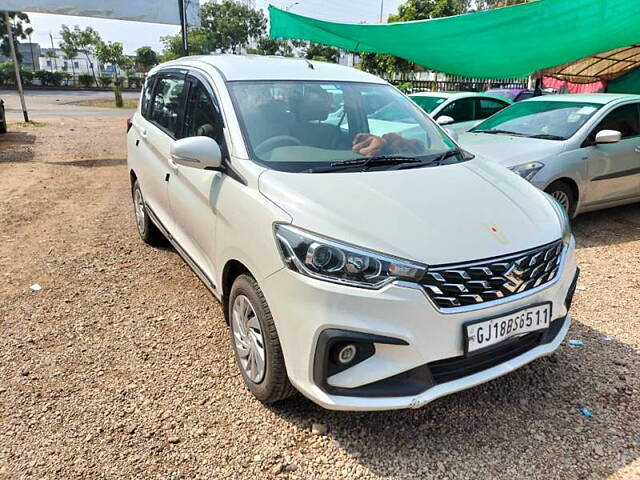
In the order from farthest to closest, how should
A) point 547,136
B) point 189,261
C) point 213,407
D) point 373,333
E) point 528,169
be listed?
1. point 547,136
2. point 528,169
3. point 189,261
4. point 213,407
5. point 373,333

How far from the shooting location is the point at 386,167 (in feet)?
8.90

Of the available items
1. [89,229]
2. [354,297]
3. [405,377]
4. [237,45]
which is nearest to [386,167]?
[354,297]

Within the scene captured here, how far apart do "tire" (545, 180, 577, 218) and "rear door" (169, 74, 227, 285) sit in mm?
3790

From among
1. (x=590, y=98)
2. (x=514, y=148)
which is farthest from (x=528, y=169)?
(x=590, y=98)

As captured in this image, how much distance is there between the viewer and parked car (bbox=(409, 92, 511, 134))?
27.6 ft

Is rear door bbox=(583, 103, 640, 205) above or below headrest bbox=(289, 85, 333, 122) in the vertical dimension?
below

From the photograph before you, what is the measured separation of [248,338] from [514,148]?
13.1 ft

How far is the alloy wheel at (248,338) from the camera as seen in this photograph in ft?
7.97

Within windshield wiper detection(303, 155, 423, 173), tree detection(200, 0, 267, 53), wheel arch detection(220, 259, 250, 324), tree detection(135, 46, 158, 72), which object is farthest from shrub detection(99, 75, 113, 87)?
windshield wiper detection(303, 155, 423, 173)

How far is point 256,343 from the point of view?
8.07ft

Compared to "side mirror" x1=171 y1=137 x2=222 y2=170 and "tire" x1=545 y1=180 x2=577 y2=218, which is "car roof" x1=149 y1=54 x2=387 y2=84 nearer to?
"side mirror" x1=171 y1=137 x2=222 y2=170

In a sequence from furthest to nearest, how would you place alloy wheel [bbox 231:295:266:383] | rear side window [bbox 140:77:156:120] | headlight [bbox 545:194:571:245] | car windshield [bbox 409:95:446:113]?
car windshield [bbox 409:95:446:113], rear side window [bbox 140:77:156:120], headlight [bbox 545:194:571:245], alloy wheel [bbox 231:295:266:383]

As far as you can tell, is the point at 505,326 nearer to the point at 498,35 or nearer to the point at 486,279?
the point at 486,279

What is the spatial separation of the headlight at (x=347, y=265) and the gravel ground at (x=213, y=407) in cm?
90
